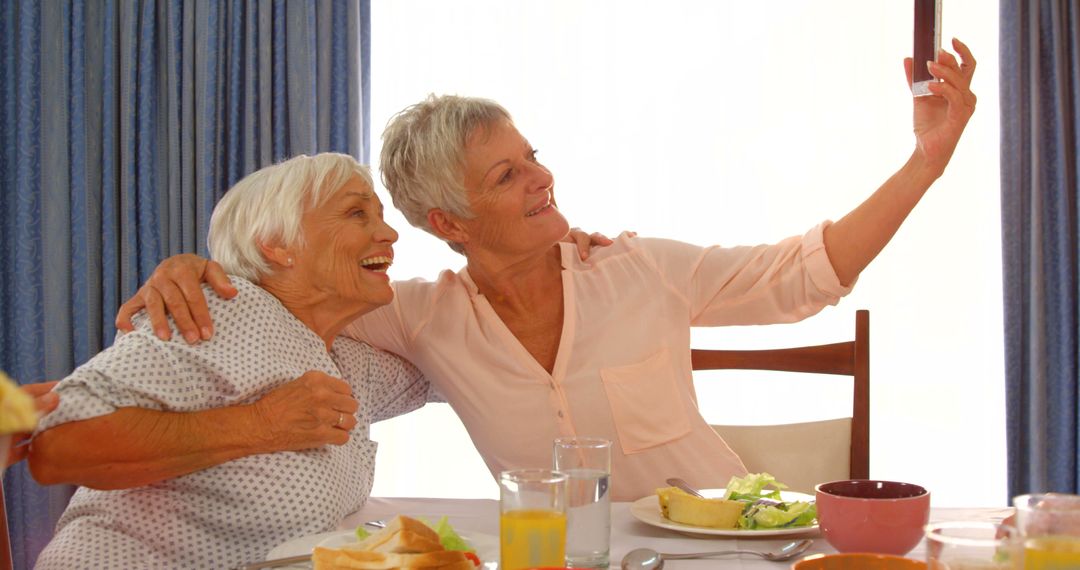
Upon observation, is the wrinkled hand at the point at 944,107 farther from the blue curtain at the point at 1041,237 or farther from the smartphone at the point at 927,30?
the blue curtain at the point at 1041,237

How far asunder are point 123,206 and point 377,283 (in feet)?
7.15

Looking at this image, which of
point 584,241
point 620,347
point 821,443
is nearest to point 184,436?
point 620,347

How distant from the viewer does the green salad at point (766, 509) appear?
51.1 inches

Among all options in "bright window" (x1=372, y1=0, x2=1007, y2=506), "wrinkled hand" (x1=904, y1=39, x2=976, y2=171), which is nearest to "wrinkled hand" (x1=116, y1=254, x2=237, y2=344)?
"wrinkled hand" (x1=904, y1=39, x2=976, y2=171)

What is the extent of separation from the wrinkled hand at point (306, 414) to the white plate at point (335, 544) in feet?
0.84

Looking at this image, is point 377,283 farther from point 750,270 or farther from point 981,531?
point 981,531

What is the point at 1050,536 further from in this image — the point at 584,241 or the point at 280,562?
the point at 584,241

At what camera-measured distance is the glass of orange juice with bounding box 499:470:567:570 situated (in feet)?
3.28

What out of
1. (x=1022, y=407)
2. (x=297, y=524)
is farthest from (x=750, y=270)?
(x=1022, y=407)

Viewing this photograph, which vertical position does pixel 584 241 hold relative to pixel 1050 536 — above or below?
above

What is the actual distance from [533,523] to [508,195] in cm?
103

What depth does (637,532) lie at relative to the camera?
1.36 metres

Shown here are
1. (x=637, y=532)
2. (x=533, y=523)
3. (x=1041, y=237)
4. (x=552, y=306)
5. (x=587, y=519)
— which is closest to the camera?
(x=533, y=523)

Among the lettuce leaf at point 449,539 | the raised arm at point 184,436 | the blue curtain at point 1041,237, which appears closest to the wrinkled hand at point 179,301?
the raised arm at point 184,436
